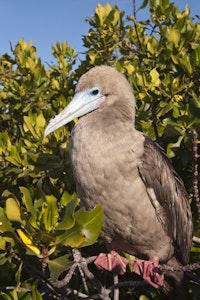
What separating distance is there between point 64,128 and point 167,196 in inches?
37.5

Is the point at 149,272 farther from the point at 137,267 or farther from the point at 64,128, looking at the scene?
the point at 64,128

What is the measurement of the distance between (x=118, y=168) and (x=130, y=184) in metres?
0.14

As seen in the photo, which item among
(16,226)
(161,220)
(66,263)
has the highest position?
(16,226)

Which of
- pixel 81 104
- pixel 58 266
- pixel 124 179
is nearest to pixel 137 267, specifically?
pixel 124 179

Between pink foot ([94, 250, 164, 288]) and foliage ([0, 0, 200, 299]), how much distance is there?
140 mm

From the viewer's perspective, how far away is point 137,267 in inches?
102

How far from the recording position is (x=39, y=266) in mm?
3273

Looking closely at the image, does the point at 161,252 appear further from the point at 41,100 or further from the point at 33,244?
the point at 41,100

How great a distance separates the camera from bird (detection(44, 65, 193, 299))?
233 centimetres

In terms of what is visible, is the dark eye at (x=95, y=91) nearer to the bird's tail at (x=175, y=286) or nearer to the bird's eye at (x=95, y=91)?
the bird's eye at (x=95, y=91)

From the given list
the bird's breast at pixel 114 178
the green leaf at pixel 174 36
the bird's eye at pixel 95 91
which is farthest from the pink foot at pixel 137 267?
the green leaf at pixel 174 36

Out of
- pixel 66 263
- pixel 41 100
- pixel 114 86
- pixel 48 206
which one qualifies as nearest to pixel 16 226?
pixel 48 206

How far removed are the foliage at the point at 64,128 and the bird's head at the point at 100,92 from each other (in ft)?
0.86

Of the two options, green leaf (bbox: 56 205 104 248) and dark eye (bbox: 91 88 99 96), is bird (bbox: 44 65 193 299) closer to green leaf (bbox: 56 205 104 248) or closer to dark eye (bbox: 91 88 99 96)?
dark eye (bbox: 91 88 99 96)
